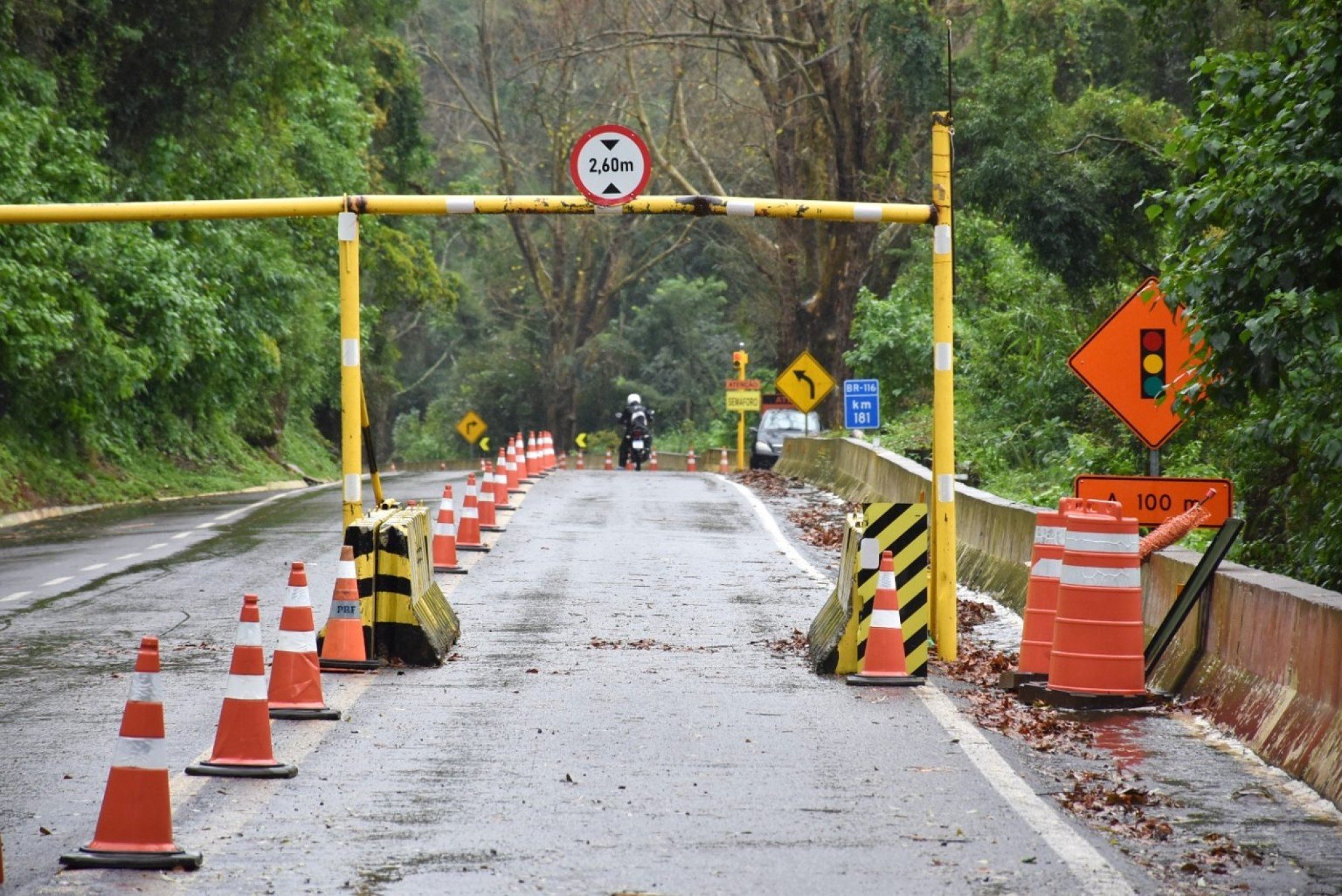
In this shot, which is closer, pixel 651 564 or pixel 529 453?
pixel 651 564

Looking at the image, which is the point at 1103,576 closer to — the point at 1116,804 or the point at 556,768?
the point at 1116,804

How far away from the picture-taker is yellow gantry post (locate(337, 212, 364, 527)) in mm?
13562

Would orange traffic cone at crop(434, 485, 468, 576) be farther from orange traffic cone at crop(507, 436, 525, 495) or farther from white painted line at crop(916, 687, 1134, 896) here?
orange traffic cone at crop(507, 436, 525, 495)

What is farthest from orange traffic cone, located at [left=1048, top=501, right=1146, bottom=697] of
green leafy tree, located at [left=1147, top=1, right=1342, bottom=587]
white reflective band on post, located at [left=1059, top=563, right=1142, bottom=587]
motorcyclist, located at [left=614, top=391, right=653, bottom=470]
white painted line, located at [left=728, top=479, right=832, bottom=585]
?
motorcyclist, located at [left=614, top=391, right=653, bottom=470]

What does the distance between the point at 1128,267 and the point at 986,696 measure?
1944 centimetres

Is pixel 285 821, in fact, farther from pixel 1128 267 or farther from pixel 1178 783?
pixel 1128 267

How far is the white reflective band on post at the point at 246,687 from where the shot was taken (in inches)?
332

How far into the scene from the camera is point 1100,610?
35.0 feet

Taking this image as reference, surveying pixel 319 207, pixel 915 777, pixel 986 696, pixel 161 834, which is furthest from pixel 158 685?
pixel 319 207

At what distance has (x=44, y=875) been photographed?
6797 mm

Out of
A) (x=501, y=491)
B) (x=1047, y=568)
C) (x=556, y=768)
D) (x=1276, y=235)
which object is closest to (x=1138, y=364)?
(x=1047, y=568)

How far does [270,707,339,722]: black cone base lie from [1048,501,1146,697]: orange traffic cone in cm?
408

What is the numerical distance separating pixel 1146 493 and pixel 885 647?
2.07 meters

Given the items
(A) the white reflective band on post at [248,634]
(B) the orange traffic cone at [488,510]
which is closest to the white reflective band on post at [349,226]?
(A) the white reflective band on post at [248,634]
